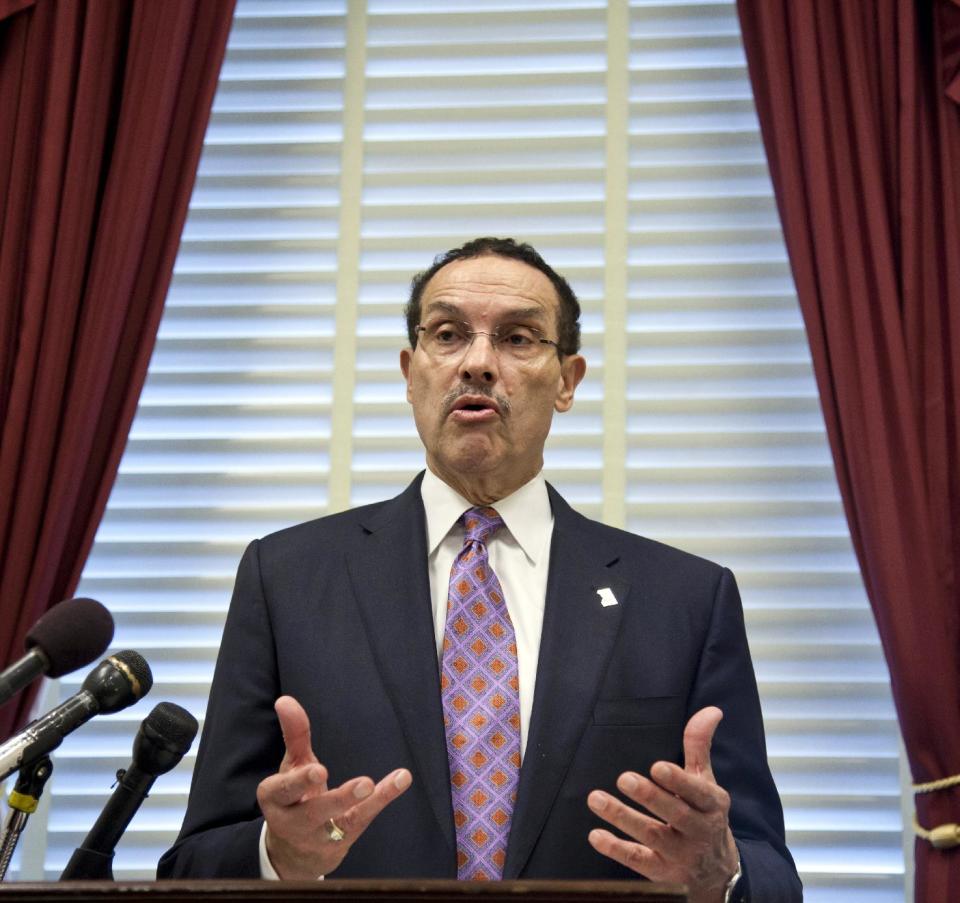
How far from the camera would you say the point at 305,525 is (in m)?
2.26

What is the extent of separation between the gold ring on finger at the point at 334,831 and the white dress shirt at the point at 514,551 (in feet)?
1.64

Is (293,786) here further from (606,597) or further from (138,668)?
(606,597)

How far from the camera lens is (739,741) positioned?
204 centimetres

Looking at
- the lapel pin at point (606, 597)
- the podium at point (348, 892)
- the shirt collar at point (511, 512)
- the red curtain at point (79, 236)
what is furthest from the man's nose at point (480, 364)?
the podium at point (348, 892)

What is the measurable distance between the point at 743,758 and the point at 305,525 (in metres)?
0.83

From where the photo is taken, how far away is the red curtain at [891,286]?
A: 2770 mm

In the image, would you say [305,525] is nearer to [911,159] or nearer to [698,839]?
[698,839]

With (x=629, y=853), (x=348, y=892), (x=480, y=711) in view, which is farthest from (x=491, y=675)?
(x=348, y=892)

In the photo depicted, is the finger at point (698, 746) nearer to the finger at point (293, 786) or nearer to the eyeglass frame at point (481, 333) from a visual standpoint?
the finger at point (293, 786)

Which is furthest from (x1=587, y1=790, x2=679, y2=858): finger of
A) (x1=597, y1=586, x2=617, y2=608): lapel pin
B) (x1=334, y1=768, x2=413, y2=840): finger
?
(x1=597, y1=586, x2=617, y2=608): lapel pin

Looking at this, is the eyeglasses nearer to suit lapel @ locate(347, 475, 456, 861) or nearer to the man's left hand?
suit lapel @ locate(347, 475, 456, 861)

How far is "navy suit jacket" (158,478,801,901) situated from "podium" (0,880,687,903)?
667 mm

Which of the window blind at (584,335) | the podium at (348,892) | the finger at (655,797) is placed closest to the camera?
the podium at (348,892)

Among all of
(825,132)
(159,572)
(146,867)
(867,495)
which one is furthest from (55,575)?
(825,132)
